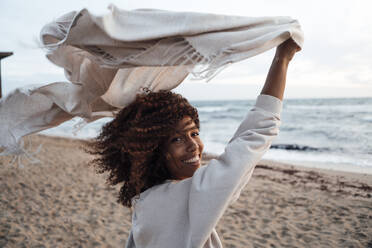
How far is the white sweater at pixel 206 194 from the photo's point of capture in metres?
0.98

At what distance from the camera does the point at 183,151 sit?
4.21 ft

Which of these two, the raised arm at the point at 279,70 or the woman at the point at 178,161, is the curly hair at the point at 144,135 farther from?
Answer: the raised arm at the point at 279,70

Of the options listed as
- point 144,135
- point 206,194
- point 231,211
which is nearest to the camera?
point 206,194

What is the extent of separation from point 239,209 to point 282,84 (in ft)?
15.0

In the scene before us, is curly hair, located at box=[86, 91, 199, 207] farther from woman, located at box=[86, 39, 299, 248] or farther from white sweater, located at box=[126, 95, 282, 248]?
white sweater, located at box=[126, 95, 282, 248]

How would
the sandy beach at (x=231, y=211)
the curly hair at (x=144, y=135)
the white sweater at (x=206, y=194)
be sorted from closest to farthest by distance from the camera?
the white sweater at (x=206, y=194)
the curly hair at (x=144, y=135)
the sandy beach at (x=231, y=211)

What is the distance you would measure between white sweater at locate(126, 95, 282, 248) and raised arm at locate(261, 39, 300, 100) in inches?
1.4

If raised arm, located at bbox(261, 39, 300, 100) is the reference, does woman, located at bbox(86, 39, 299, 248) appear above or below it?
below

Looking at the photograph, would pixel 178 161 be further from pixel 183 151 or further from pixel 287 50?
pixel 287 50

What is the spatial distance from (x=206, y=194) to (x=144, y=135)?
1.40 feet

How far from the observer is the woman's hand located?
107 cm

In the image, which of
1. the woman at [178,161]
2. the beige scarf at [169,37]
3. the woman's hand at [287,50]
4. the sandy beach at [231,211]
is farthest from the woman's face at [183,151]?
the sandy beach at [231,211]

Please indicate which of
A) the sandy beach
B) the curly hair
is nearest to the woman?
the curly hair

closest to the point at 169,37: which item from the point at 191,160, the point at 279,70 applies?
the point at 279,70
